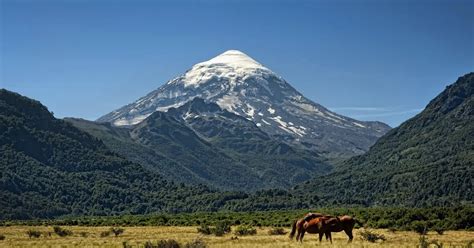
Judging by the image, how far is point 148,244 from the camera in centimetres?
3731

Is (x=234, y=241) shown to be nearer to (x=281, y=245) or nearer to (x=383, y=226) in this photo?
(x=281, y=245)

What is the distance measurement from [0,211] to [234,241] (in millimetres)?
167576

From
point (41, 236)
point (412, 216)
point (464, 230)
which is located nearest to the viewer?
point (41, 236)

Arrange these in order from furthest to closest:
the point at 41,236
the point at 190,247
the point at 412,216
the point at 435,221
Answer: the point at 412,216, the point at 435,221, the point at 41,236, the point at 190,247

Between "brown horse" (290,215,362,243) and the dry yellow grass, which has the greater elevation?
"brown horse" (290,215,362,243)

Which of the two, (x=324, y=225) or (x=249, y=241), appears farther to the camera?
(x=249, y=241)

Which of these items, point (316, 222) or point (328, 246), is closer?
point (328, 246)

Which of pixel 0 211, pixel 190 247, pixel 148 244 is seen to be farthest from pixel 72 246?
pixel 0 211

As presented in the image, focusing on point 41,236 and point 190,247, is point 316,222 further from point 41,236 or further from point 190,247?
point 41,236

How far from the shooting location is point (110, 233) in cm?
6300

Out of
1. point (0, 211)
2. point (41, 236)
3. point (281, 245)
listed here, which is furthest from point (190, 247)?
point (0, 211)

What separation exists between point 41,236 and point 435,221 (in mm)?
43440

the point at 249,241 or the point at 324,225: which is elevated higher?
the point at 324,225

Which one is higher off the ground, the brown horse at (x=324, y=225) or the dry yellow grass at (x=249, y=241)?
the brown horse at (x=324, y=225)
